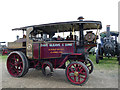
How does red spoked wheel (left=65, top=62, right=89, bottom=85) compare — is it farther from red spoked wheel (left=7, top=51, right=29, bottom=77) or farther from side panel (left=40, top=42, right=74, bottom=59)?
red spoked wheel (left=7, top=51, right=29, bottom=77)

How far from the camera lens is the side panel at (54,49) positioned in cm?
443

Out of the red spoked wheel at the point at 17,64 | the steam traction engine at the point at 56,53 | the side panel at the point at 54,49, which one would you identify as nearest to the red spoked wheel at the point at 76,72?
the steam traction engine at the point at 56,53

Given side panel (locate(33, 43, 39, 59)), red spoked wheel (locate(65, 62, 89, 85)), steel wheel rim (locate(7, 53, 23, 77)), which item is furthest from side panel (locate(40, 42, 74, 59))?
steel wheel rim (locate(7, 53, 23, 77))

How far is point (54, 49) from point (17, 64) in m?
2.02

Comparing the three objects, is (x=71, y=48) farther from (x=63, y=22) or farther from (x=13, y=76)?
(x=13, y=76)

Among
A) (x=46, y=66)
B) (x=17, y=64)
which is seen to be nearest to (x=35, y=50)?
(x=46, y=66)

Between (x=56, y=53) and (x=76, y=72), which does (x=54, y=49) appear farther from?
(x=76, y=72)

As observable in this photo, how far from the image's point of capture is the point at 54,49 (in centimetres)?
456

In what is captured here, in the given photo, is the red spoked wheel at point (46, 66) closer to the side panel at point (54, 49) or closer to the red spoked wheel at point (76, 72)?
the side panel at point (54, 49)

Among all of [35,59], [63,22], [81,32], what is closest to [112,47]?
[81,32]

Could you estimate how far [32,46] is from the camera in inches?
192

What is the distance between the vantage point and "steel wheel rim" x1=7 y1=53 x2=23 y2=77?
5066mm

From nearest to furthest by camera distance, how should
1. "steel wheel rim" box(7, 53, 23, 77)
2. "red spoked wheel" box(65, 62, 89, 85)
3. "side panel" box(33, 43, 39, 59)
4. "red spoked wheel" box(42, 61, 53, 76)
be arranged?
"red spoked wheel" box(65, 62, 89, 85) → "red spoked wheel" box(42, 61, 53, 76) → "side panel" box(33, 43, 39, 59) → "steel wheel rim" box(7, 53, 23, 77)

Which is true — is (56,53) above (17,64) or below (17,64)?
above
